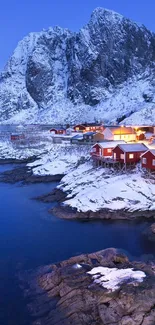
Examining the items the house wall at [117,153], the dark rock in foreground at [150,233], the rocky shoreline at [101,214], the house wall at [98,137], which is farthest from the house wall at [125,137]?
the dark rock in foreground at [150,233]

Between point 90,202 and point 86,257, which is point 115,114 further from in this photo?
point 86,257

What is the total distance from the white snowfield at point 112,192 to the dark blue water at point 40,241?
2.77m

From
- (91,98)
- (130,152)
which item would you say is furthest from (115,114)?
(130,152)

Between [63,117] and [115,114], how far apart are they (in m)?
38.2

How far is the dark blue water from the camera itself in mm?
19984

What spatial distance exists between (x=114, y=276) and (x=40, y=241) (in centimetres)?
1115

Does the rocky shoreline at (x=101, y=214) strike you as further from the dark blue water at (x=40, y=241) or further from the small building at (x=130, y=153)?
the small building at (x=130, y=153)

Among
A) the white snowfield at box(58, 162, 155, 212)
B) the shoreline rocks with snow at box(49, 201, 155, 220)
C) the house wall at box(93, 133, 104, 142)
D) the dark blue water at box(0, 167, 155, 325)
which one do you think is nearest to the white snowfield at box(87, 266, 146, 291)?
the dark blue water at box(0, 167, 155, 325)

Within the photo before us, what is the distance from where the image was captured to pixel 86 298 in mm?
17844

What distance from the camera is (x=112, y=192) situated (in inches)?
1435

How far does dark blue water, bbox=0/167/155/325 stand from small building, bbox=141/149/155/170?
11330 millimetres

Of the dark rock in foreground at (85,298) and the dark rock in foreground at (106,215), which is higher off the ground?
the dark rock in foreground at (106,215)

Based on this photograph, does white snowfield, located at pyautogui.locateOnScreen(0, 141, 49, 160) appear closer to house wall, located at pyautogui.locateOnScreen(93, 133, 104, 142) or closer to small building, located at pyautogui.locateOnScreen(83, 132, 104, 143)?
small building, located at pyautogui.locateOnScreen(83, 132, 104, 143)

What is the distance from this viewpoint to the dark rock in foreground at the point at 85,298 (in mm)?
16469
